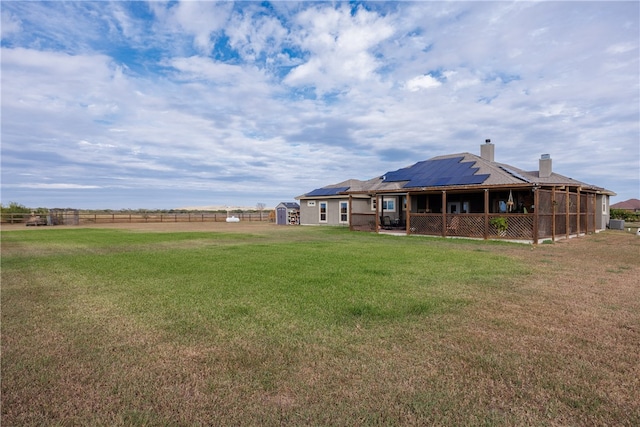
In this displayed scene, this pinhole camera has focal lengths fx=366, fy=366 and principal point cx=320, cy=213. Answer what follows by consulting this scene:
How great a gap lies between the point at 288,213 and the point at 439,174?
19.4 meters

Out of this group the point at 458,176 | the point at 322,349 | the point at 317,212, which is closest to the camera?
the point at 322,349

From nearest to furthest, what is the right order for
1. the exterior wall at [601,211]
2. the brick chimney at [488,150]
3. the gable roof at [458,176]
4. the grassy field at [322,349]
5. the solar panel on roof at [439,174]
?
the grassy field at [322,349]
the gable roof at [458,176]
the solar panel on roof at [439,174]
the brick chimney at [488,150]
the exterior wall at [601,211]

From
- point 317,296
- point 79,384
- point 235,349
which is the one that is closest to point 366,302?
point 317,296

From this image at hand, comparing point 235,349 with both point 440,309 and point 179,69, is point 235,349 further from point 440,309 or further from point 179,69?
point 179,69

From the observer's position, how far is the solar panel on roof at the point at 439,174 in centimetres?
1945

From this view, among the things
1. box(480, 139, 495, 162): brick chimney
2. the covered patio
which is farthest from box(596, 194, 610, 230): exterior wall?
box(480, 139, 495, 162): brick chimney

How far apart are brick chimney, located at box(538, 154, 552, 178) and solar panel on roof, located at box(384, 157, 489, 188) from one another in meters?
4.71

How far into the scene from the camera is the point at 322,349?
167 inches

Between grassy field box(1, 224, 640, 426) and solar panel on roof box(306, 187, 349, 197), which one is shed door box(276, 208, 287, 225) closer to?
solar panel on roof box(306, 187, 349, 197)

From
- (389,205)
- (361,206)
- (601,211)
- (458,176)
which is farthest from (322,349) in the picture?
(601,211)

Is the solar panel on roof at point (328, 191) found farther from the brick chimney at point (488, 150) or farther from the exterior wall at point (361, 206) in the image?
the brick chimney at point (488, 150)

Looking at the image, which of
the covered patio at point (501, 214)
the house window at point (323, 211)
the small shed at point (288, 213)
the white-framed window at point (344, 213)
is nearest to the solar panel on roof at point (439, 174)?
the covered patio at point (501, 214)

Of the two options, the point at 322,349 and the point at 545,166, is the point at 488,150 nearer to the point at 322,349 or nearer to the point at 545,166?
the point at 545,166

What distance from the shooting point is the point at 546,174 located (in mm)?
22828
